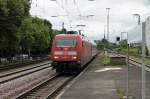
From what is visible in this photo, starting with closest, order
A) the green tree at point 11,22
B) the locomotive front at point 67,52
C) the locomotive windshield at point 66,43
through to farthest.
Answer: the locomotive front at point 67,52 → the locomotive windshield at point 66,43 → the green tree at point 11,22

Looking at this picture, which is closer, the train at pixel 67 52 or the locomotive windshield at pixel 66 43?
the train at pixel 67 52

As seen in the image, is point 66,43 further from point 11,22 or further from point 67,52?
point 11,22

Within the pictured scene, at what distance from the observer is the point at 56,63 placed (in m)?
34.4

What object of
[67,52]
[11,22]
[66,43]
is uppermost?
[11,22]

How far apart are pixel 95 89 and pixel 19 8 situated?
33863 millimetres

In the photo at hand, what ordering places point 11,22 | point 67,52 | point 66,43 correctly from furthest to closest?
point 11,22 < point 66,43 < point 67,52

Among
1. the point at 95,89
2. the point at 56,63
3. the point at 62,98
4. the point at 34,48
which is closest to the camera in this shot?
the point at 62,98

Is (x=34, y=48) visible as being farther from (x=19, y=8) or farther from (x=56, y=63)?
(x=56, y=63)

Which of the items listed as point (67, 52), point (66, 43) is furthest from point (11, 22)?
point (67, 52)

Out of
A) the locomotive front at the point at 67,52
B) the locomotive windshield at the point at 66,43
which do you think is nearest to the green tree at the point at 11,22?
the locomotive windshield at the point at 66,43

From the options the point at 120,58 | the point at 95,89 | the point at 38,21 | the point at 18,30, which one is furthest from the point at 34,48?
the point at 95,89

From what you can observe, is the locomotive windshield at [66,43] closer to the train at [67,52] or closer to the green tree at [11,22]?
the train at [67,52]

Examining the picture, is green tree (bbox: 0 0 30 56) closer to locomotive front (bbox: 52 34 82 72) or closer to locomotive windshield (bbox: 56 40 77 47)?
locomotive windshield (bbox: 56 40 77 47)

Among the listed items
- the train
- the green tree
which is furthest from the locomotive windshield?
the green tree
